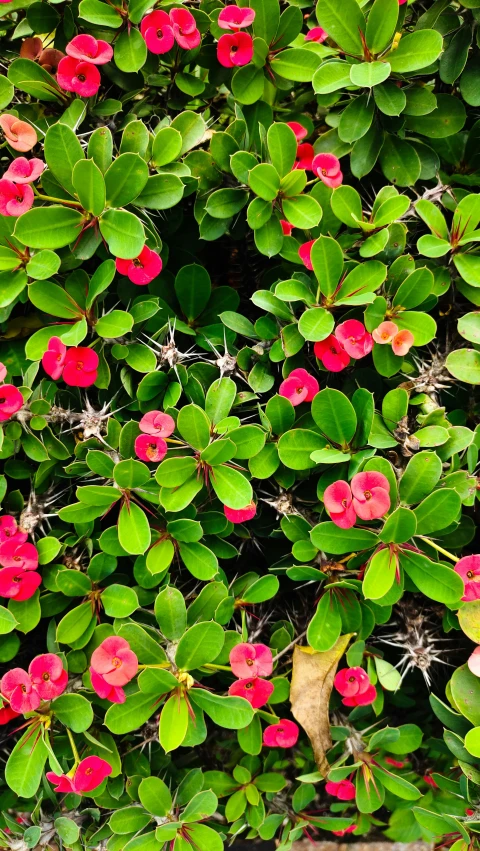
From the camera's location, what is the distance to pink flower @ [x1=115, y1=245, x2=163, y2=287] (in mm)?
1378

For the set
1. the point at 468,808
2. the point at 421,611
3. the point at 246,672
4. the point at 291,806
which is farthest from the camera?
the point at 291,806

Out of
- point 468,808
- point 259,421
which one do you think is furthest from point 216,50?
point 468,808

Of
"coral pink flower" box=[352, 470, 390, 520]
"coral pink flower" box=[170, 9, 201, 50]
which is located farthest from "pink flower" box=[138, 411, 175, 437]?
"coral pink flower" box=[170, 9, 201, 50]

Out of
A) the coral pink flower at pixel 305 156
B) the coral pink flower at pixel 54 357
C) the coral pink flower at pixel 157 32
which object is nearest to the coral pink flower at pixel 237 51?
the coral pink flower at pixel 157 32

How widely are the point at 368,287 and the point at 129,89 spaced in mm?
761

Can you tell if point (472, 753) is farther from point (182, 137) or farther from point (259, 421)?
point (182, 137)

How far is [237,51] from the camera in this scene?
4.73ft

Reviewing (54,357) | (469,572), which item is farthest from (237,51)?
(469,572)

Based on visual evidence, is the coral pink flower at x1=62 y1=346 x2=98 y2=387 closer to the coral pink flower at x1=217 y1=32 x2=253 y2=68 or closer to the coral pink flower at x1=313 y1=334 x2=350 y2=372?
the coral pink flower at x1=313 y1=334 x2=350 y2=372

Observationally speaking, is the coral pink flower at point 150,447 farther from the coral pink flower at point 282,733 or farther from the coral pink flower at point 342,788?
the coral pink flower at point 342,788

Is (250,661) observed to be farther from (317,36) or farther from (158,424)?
(317,36)

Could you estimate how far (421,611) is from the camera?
62.6 inches

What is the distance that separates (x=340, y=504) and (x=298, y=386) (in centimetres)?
29

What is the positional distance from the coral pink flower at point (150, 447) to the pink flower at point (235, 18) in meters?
0.91
